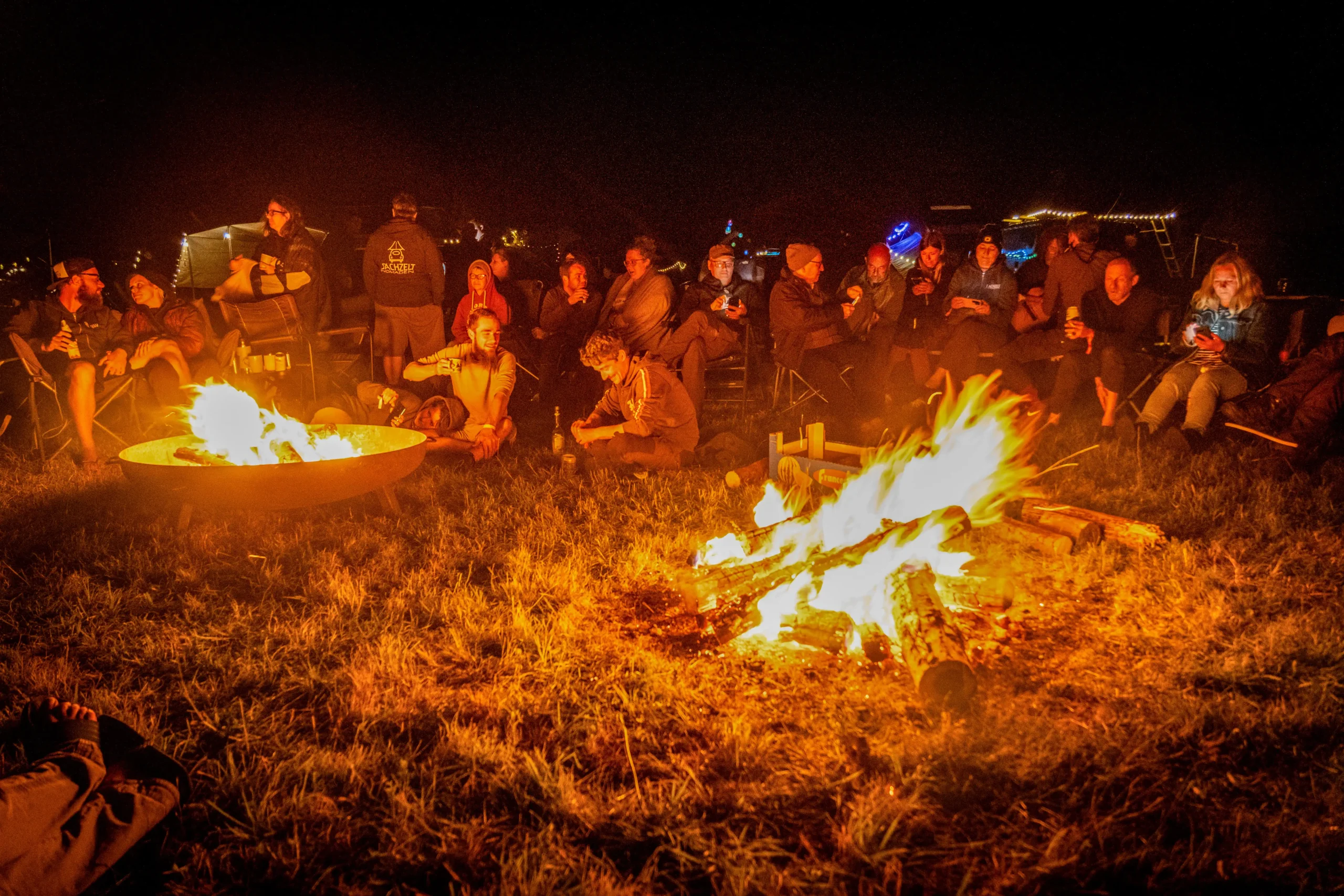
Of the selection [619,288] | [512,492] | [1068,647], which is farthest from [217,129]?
[1068,647]

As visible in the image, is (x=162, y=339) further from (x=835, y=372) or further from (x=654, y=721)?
(x=654, y=721)

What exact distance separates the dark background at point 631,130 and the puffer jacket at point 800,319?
16.4ft

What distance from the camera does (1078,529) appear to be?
4215 mm

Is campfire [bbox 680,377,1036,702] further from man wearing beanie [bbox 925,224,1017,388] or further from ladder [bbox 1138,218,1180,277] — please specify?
ladder [bbox 1138,218,1180,277]

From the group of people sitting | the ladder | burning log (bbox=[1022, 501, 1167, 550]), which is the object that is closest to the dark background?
the ladder

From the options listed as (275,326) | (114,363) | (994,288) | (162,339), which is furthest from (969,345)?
(114,363)

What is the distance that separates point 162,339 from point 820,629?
6.68 metres

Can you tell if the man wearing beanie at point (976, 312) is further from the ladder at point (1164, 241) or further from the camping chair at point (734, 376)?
the ladder at point (1164, 241)

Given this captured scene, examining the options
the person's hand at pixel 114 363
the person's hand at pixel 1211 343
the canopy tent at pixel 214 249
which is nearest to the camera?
the person's hand at pixel 1211 343

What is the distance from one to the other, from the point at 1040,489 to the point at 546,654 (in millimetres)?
3492

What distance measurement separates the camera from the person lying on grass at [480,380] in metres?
6.56

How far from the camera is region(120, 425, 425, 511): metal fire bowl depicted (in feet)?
14.0

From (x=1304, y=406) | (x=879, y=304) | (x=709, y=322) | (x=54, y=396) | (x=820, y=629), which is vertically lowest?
(x=820, y=629)

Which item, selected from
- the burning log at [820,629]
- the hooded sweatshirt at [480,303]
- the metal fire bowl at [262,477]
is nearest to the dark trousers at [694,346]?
the hooded sweatshirt at [480,303]
